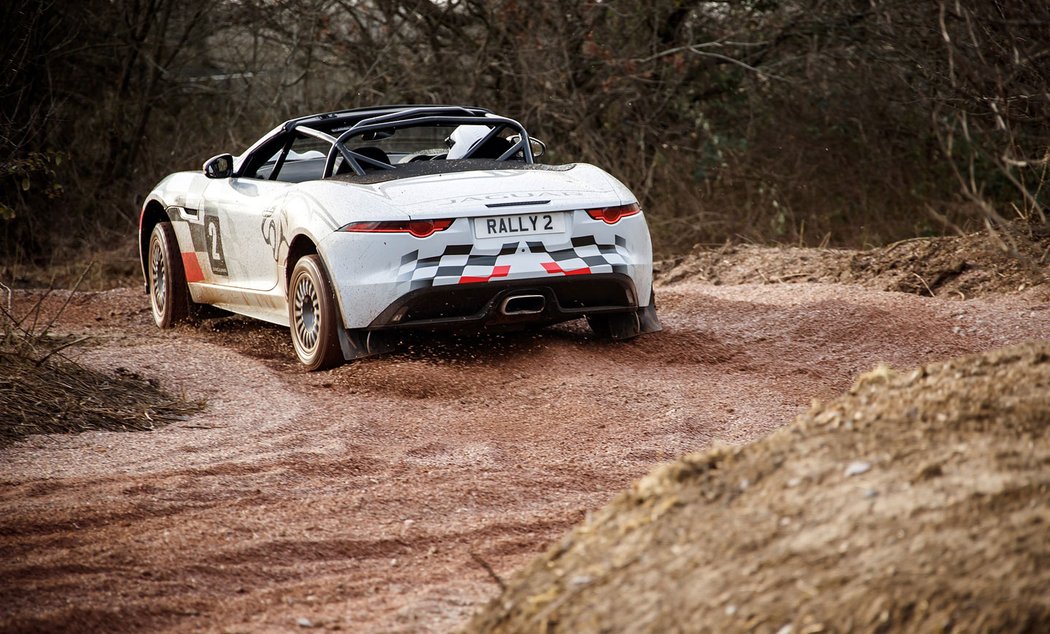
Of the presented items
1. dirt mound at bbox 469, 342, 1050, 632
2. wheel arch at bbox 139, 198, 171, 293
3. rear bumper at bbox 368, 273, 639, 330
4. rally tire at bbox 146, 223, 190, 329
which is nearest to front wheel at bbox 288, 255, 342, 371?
rear bumper at bbox 368, 273, 639, 330

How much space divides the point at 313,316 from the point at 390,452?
219cm

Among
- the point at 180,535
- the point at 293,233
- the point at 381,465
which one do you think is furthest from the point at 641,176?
the point at 180,535

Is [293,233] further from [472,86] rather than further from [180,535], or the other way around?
[472,86]

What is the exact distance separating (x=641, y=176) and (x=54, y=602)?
12916 mm

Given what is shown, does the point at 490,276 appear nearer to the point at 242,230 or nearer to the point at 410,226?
the point at 410,226

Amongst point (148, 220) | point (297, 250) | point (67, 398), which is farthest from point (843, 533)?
point (148, 220)

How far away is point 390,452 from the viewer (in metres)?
5.90

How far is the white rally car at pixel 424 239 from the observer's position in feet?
23.7

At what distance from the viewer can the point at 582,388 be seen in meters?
7.08

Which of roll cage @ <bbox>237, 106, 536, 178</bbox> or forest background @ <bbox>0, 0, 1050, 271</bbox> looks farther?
forest background @ <bbox>0, 0, 1050, 271</bbox>

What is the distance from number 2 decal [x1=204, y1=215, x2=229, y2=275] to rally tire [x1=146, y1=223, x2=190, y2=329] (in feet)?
2.28

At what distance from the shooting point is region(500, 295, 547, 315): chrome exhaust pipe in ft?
24.3

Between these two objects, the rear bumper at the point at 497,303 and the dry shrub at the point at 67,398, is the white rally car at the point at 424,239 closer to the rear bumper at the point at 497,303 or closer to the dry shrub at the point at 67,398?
the rear bumper at the point at 497,303

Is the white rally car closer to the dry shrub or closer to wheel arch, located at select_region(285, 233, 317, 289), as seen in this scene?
wheel arch, located at select_region(285, 233, 317, 289)
